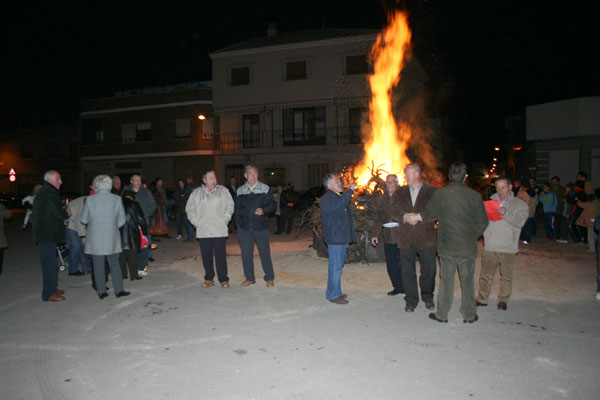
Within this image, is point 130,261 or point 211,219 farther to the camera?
point 130,261

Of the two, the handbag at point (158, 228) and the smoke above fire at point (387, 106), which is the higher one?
the smoke above fire at point (387, 106)

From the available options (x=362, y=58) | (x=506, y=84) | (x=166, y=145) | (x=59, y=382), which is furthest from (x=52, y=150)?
(x=59, y=382)

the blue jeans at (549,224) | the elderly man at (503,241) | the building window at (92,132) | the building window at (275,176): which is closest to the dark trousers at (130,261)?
the elderly man at (503,241)

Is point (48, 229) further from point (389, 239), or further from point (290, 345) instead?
point (389, 239)

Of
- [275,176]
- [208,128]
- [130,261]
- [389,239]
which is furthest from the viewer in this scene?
[208,128]

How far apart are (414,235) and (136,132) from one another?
108 feet

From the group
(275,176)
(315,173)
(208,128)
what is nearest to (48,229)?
(315,173)

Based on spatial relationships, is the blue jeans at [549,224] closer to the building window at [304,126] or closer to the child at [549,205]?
the child at [549,205]

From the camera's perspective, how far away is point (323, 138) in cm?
3044

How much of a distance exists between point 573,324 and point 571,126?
63.9 feet

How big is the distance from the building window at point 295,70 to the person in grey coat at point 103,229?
25.0 m

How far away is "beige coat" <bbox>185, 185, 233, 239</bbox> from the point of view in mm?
7480

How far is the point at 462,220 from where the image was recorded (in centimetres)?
536

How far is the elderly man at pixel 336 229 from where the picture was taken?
6367 mm
